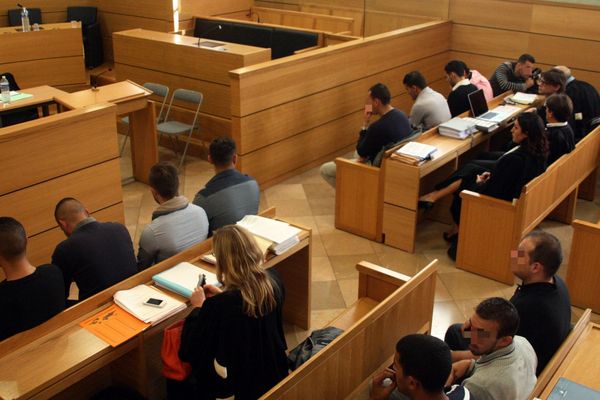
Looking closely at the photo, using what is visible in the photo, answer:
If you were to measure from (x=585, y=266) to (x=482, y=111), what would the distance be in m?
2.15

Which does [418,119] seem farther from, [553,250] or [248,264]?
[248,264]

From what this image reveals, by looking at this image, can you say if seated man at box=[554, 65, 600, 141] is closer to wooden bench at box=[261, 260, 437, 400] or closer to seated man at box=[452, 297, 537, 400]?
wooden bench at box=[261, 260, 437, 400]


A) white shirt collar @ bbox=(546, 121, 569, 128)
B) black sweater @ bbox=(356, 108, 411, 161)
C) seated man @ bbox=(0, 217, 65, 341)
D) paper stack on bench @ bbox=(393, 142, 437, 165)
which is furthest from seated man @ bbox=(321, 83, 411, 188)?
seated man @ bbox=(0, 217, 65, 341)

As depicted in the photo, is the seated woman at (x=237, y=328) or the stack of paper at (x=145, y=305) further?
the stack of paper at (x=145, y=305)

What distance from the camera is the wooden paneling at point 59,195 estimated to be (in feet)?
16.1

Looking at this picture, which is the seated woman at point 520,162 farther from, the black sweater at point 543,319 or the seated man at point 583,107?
the black sweater at point 543,319

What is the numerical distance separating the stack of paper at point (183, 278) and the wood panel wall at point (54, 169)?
1.81 meters

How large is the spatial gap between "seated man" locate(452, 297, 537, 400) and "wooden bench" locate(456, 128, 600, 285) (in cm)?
224

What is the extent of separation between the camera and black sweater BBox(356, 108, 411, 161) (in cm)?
573

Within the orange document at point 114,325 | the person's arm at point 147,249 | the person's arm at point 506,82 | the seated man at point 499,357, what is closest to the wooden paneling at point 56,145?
the person's arm at point 147,249

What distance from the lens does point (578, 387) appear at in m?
3.07

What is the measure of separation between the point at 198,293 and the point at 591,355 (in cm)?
193

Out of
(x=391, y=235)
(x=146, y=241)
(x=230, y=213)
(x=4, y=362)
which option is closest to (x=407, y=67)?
(x=391, y=235)

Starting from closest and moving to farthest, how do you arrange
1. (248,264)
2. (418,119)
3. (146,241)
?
(248,264)
(146,241)
(418,119)
